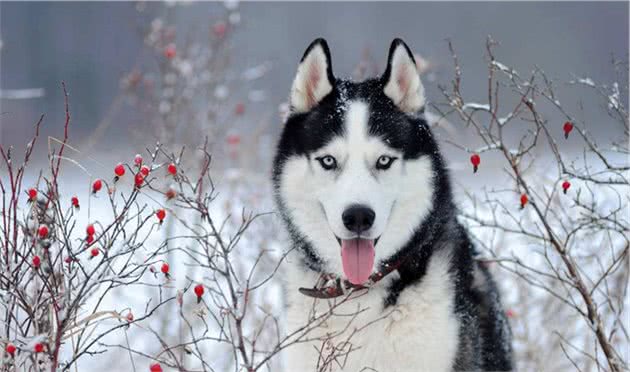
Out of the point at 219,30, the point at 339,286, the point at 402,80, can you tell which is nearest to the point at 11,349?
the point at 339,286

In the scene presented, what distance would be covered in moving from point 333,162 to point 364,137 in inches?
6.2

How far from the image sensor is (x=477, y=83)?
24359 mm

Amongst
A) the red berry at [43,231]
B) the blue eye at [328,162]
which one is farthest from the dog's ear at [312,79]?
the red berry at [43,231]

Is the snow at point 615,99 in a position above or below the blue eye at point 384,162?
above

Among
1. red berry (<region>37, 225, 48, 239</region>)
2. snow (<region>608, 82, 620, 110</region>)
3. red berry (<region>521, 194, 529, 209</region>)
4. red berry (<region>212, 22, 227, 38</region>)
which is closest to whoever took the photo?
red berry (<region>37, 225, 48, 239</region>)

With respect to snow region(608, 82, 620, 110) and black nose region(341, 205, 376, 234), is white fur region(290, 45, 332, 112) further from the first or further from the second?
snow region(608, 82, 620, 110)

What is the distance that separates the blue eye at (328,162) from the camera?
10.4 ft

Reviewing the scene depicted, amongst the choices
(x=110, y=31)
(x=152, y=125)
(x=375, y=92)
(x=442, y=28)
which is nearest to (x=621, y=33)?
(x=442, y=28)

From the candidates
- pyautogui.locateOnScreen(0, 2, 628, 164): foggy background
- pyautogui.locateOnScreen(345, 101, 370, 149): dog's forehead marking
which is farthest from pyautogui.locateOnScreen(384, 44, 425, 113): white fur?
pyautogui.locateOnScreen(0, 2, 628, 164): foggy background

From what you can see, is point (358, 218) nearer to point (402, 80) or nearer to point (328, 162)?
point (328, 162)

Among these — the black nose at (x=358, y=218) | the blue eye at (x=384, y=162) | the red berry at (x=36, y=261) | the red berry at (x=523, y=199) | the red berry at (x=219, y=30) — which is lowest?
the red berry at (x=36, y=261)

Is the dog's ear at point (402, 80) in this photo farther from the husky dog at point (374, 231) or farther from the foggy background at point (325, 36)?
the foggy background at point (325, 36)

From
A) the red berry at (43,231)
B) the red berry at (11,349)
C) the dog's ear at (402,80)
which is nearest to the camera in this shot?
the red berry at (11,349)

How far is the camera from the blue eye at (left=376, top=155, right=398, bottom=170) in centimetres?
316
